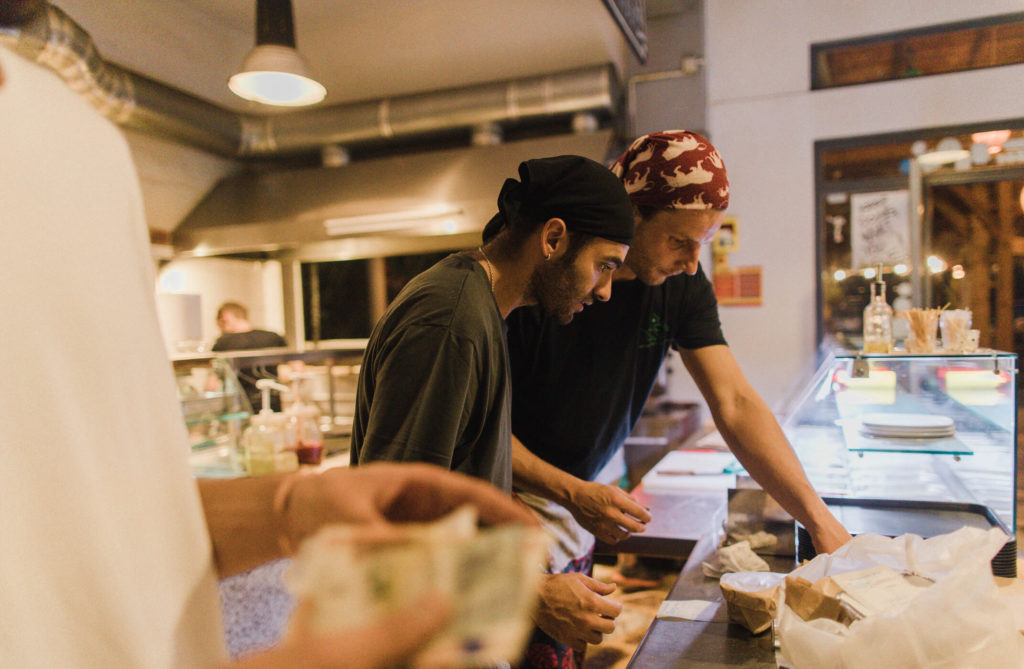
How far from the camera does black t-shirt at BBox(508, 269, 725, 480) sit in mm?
1597

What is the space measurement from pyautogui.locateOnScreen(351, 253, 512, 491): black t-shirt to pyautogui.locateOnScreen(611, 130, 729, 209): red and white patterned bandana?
0.63 metres

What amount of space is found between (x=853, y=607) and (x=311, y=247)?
16.0 feet

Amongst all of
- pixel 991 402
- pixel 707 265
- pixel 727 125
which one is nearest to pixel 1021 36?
pixel 727 125

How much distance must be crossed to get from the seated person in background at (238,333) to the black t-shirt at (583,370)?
3.32m

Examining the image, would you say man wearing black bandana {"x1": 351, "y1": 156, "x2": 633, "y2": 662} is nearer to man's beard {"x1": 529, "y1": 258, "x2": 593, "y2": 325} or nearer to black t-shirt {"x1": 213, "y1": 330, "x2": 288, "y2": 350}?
man's beard {"x1": 529, "y1": 258, "x2": 593, "y2": 325}

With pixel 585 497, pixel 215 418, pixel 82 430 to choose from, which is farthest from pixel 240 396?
pixel 82 430

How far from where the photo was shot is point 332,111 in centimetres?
470

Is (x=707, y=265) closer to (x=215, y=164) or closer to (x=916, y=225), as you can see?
(x=916, y=225)

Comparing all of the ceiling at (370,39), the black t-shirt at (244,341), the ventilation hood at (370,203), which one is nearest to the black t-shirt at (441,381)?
the ventilation hood at (370,203)

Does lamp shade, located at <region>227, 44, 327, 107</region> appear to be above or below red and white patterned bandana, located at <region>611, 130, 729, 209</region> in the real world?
above

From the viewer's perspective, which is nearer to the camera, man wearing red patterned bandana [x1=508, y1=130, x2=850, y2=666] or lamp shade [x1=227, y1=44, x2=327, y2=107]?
man wearing red patterned bandana [x1=508, y1=130, x2=850, y2=666]

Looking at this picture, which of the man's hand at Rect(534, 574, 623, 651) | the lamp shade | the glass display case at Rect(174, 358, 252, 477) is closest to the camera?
the man's hand at Rect(534, 574, 623, 651)

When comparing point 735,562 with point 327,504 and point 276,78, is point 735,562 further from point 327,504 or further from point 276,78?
point 276,78

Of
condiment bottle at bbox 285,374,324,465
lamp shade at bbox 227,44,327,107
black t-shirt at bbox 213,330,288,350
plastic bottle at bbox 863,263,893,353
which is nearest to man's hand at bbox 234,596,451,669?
plastic bottle at bbox 863,263,893,353
